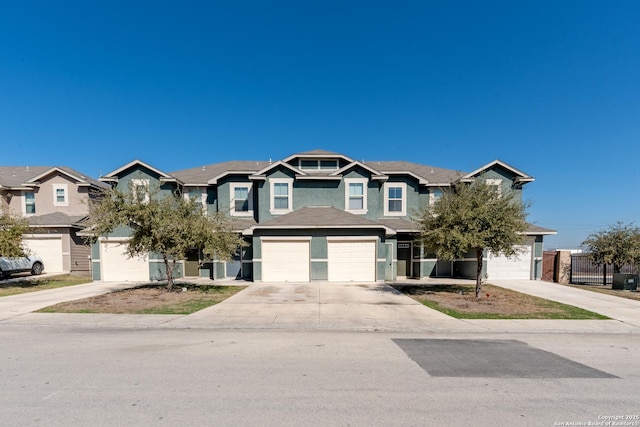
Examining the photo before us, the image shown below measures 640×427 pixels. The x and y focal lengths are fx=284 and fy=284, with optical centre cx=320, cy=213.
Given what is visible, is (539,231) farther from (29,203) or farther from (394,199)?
(29,203)

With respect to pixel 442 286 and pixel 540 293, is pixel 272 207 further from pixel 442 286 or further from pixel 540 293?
pixel 540 293

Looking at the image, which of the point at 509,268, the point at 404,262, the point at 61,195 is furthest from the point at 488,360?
the point at 61,195

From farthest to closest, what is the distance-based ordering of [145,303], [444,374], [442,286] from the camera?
[442,286] < [145,303] < [444,374]

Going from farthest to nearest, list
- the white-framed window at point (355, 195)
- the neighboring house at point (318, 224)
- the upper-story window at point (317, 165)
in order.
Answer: the upper-story window at point (317, 165) → the white-framed window at point (355, 195) → the neighboring house at point (318, 224)

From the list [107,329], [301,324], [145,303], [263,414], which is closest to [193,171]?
[145,303]

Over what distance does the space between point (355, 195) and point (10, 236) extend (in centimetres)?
1805

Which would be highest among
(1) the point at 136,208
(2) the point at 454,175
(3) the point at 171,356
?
(2) the point at 454,175

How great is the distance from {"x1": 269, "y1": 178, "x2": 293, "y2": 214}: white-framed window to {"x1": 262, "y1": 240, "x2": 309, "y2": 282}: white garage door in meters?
2.44

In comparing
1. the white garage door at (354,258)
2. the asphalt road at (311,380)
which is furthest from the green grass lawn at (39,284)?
the white garage door at (354,258)

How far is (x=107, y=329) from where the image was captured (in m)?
7.75

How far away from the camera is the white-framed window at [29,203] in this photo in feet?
70.4

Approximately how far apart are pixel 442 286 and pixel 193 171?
18.5 m

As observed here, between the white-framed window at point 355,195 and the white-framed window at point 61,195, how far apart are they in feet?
69.0

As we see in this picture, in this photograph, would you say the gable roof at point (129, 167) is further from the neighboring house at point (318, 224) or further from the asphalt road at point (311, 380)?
the asphalt road at point (311, 380)
